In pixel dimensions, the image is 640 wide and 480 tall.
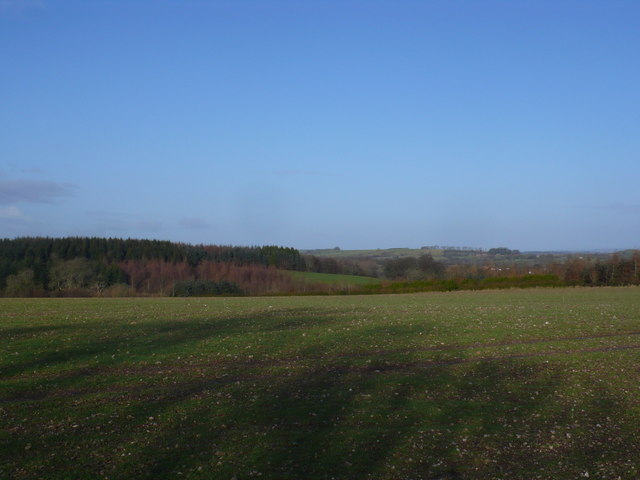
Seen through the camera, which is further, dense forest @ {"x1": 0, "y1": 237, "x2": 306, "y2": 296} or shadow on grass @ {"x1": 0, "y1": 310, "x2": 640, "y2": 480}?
dense forest @ {"x1": 0, "y1": 237, "x2": 306, "y2": 296}

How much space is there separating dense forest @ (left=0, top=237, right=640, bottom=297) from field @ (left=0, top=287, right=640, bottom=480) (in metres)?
71.7

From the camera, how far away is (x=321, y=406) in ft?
40.2

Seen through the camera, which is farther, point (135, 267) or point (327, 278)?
point (327, 278)

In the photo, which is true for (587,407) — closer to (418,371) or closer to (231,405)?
(418,371)

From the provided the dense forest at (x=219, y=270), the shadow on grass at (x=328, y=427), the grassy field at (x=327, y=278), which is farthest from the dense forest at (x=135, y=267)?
the shadow on grass at (x=328, y=427)

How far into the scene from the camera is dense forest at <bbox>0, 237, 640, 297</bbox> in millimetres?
89188

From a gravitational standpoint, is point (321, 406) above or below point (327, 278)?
above

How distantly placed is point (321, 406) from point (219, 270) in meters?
119

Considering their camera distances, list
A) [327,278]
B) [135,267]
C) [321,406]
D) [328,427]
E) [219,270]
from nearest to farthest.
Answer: [328,427]
[321,406]
[135,267]
[327,278]
[219,270]

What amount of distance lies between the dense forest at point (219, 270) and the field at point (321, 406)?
2825 inches

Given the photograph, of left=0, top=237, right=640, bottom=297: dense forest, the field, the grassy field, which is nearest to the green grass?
the grassy field

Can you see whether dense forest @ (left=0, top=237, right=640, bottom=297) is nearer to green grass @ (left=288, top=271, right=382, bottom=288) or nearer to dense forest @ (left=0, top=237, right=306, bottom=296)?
dense forest @ (left=0, top=237, right=306, bottom=296)

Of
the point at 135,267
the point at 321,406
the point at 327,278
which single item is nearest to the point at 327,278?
the point at 327,278

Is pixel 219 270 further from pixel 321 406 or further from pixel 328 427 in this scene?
pixel 328 427
